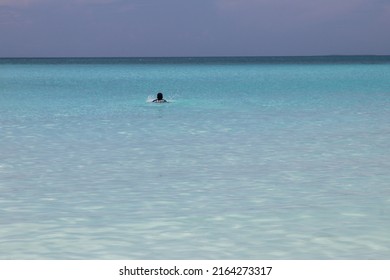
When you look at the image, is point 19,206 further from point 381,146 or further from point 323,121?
point 323,121

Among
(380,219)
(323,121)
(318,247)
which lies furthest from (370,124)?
(318,247)

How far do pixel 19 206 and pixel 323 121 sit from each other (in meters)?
10.7

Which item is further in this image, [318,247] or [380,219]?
[380,219]

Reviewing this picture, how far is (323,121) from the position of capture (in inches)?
711

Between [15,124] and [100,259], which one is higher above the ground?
[15,124]

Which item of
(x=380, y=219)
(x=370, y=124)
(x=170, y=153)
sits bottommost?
(x=380, y=219)

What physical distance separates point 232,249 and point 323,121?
1148cm

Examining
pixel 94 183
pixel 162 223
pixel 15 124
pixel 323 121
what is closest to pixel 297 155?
pixel 94 183

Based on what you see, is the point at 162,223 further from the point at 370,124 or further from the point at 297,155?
the point at 370,124

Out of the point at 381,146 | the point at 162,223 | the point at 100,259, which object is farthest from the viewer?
the point at 381,146

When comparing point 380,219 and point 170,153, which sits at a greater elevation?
point 170,153

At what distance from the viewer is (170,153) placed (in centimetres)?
1257
